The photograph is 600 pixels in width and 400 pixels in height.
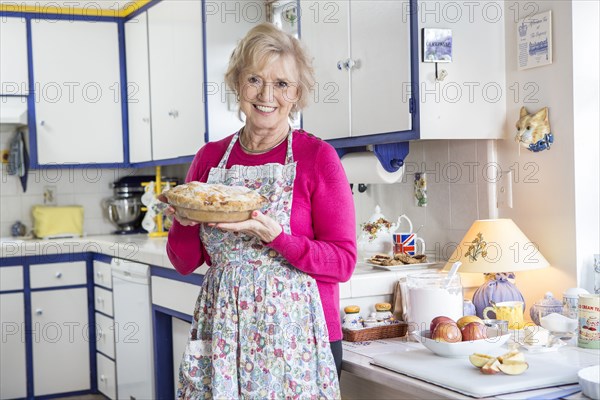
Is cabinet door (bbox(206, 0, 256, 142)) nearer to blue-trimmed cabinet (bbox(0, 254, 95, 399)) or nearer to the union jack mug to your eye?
blue-trimmed cabinet (bbox(0, 254, 95, 399))

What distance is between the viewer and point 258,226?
6.00 feet

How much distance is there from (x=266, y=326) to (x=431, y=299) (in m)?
0.55

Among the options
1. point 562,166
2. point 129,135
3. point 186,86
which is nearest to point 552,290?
point 562,166

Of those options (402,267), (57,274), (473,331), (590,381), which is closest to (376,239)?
(402,267)

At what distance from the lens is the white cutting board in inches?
68.9

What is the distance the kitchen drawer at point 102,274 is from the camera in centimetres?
411

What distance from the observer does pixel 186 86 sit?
4.04 metres

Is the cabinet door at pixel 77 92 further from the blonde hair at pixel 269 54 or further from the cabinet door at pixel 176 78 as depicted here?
the blonde hair at pixel 269 54

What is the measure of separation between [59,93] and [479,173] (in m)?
2.83

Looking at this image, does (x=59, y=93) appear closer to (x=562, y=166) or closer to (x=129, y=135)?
(x=129, y=135)

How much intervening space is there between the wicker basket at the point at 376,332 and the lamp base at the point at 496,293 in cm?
25

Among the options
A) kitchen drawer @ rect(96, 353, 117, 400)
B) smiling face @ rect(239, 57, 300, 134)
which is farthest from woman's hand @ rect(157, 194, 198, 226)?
kitchen drawer @ rect(96, 353, 117, 400)

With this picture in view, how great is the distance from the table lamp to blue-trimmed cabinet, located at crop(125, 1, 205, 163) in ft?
5.87

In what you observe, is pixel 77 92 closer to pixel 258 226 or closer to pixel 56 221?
pixel 56 221
